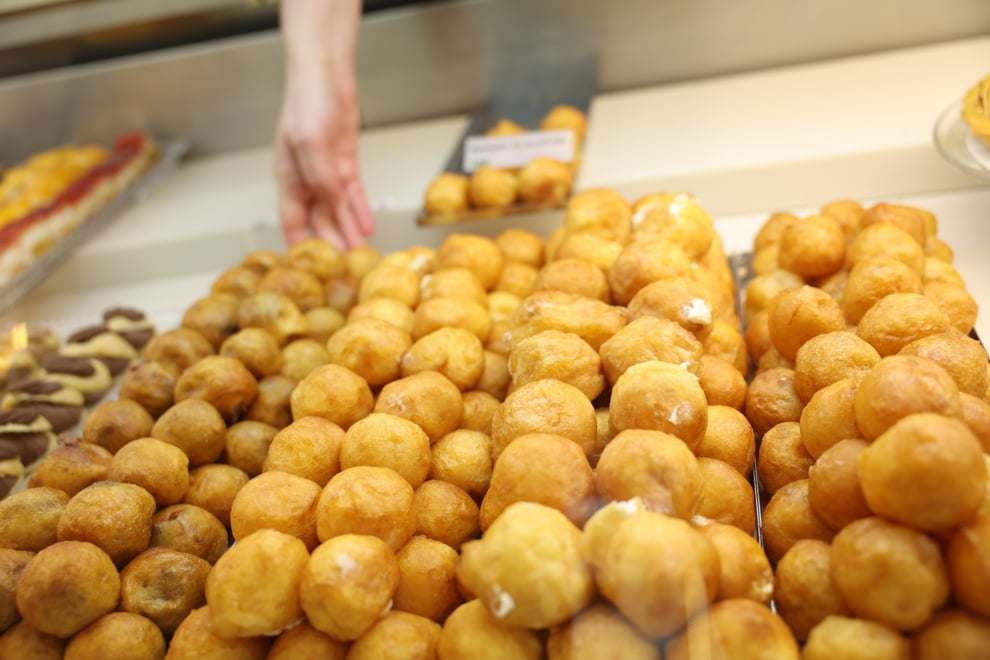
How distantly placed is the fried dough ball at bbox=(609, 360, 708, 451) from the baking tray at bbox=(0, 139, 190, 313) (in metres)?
1.95

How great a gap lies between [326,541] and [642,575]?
0.40m

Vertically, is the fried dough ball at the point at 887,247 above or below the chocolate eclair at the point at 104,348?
above

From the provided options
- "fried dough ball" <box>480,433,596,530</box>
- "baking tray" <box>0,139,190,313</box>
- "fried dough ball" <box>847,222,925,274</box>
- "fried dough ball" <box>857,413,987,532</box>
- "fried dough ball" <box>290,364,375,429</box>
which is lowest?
"baking tray" <box>0,139,190,313</box>

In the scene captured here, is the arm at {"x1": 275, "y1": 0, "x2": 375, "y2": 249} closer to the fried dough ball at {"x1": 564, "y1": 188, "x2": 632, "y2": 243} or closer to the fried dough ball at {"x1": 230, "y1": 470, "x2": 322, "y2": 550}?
the fried dough ball at {"x1": 564, "y1": 188, "x2": 632, "y2": 243}

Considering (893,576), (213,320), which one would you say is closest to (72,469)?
(213,320)

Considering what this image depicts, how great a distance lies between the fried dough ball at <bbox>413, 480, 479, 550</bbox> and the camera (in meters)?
1.08

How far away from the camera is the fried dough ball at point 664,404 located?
3.28 ft

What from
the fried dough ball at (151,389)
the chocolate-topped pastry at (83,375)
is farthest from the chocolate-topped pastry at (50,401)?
the fried dough ball at (151,389)

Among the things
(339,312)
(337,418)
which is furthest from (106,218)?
(337,418)

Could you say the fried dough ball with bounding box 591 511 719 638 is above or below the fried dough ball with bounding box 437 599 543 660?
above

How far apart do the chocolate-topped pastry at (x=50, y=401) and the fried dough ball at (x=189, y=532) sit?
1.92 ft

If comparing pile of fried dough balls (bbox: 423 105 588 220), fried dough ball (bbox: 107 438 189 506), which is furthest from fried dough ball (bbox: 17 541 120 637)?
pile of fried dough balls (bbox: 423 105 588 220)

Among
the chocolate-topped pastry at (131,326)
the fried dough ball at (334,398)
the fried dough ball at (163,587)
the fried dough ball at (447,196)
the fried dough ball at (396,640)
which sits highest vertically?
the fried dough ball at (334,398)

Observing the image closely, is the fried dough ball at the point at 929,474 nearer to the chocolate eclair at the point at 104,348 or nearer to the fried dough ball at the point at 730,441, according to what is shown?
the fried dough ball at the point at 730,441
